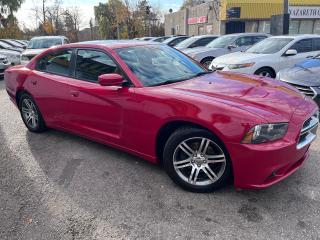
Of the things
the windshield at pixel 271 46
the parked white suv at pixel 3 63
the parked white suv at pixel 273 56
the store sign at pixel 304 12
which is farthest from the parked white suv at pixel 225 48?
the store sign at pixel 304 12

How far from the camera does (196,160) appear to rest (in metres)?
3.19

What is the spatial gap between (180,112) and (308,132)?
130 centimetres

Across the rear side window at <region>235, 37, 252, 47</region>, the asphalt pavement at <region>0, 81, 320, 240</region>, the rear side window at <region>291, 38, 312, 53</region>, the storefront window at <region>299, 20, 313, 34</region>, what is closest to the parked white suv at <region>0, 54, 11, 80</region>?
the rear side window at <region>235, 37, 252, 47</region>

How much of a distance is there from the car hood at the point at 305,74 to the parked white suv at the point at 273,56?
1921mm

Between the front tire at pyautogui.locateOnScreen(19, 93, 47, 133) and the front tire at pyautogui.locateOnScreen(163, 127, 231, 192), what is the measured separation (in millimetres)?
2709

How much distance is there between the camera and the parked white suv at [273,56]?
8133 millimetres

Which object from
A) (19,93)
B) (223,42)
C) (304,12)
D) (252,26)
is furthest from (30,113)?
(304,12)

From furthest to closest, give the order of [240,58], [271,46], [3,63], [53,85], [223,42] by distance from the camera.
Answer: [3,63] → [223,42] → [271,46] → [240,58] → [53,85]

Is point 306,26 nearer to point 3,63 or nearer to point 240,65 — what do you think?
point 240,65

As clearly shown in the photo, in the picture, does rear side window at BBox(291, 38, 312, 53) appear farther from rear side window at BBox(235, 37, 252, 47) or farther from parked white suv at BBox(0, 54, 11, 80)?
parked white suv at BBox(0, 54, 11, 80)

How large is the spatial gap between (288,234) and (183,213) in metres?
0.91

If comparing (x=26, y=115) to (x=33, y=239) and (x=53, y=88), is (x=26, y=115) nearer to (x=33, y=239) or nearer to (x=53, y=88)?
(x=53, y=88)

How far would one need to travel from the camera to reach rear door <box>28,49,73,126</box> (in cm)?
435

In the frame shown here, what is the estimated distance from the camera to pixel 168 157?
10.7 ft
